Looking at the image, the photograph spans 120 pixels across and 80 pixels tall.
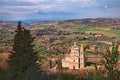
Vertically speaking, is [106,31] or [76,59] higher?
[76,59]

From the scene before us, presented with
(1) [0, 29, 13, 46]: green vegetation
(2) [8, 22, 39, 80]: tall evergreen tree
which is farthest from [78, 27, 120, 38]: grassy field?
(2) [8, 22, 39, 80]: tall evergreen tree

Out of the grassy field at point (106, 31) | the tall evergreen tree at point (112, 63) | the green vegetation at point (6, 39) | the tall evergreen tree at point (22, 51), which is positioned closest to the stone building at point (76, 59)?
the green vegetation at point (6, 39)

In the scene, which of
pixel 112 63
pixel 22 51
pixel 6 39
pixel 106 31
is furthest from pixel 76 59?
pixel 106 31

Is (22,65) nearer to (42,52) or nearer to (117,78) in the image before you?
(117,78)

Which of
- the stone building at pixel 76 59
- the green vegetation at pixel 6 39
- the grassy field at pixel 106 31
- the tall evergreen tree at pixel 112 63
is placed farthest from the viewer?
the grassy field at pixel 106 31

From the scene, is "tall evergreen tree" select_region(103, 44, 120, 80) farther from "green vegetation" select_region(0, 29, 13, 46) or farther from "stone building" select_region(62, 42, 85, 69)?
"green vegetation" select_region(0, 29, 13, 46)

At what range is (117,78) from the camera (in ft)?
31.3

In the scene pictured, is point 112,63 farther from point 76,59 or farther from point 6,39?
point 6,39

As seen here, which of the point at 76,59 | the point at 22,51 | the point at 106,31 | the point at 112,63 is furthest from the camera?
the point at 106,31

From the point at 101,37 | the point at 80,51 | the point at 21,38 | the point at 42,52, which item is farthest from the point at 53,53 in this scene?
the point at 21,38

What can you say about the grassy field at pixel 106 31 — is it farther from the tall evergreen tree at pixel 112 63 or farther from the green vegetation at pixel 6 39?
the tall evergreen tree at pixel 112 63

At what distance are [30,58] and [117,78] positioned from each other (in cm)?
1216

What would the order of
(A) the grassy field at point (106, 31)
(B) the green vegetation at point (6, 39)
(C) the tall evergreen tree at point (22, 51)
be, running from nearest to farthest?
(C) the tall evergreen tree at point (22, 51) → (B) the green vegetation at point (6, 39) → (A) the grassy field at point (106, 31)

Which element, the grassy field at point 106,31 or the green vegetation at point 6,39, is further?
the grassy field at point 106,31
